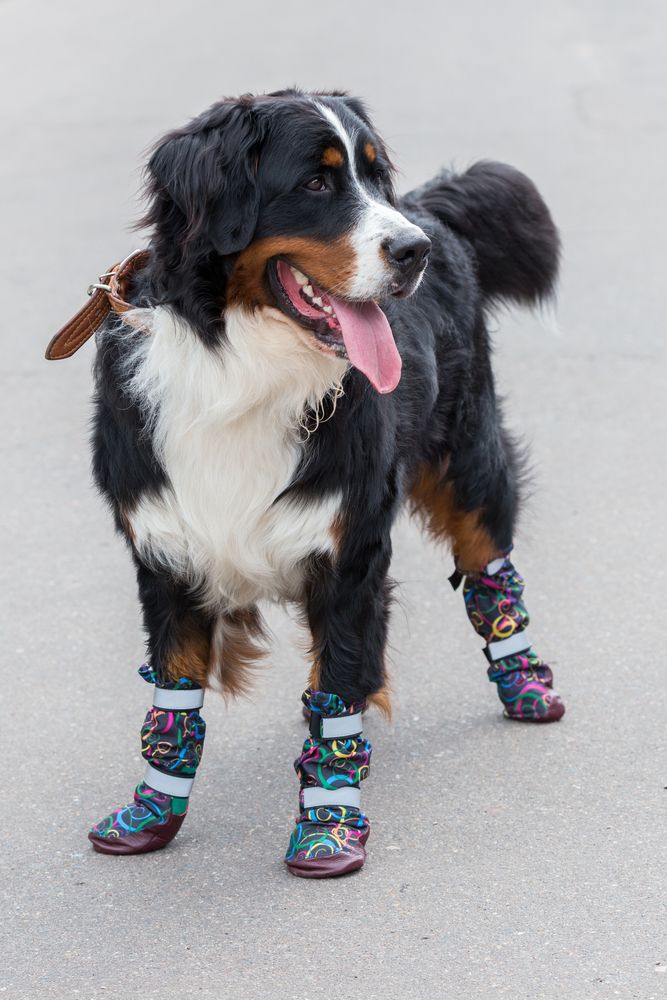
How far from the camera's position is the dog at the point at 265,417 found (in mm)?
2949

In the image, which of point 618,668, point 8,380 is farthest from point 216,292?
point 8,380

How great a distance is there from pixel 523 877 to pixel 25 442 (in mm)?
3451

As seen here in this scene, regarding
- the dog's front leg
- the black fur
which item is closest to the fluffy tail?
the black fur

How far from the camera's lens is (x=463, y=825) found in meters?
3.46

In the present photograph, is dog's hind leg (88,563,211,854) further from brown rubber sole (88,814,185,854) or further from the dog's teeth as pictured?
the dog's teeth

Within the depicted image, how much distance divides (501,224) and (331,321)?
4.85ft

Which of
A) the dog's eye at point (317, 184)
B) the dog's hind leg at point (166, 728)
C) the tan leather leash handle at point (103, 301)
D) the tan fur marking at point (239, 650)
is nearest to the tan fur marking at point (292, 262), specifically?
A: the dog's eye at point (317, 184)

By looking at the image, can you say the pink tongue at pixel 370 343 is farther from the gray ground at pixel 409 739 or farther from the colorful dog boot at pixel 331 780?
the gray ground at pixel 409 739

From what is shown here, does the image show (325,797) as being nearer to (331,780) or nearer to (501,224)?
(331,780)

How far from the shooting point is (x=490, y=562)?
13.2 feet

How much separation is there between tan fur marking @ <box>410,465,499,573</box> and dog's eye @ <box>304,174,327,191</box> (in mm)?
1197

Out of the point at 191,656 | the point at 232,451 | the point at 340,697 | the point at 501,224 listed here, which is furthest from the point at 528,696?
the point at 501,224

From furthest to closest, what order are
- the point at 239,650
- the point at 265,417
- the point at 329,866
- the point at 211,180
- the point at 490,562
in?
the point at 490,562 < the point at 239,650 < the point at 329,866 < the point at 265,417 < the point at 211,180

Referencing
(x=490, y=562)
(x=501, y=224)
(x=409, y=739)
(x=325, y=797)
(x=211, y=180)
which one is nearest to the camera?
(x=211, y=180)
